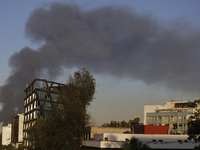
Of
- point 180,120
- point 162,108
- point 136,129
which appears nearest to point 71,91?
point 136,129

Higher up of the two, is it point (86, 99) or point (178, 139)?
point (86, 99)

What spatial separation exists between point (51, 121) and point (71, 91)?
8201 mm

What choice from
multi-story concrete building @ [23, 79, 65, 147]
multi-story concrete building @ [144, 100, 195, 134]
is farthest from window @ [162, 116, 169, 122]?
multi-story concrete building @ [23, 79, 65, 147]

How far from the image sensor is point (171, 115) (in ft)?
515

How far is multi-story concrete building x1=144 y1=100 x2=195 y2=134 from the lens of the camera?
5999 inches

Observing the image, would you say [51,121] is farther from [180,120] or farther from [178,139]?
[180,120]

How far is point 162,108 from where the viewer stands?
560ft

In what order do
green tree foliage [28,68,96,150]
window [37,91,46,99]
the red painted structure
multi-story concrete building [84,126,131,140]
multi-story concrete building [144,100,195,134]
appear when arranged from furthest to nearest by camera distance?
window [37,91,46,99], multi-story concrete building [144,100,195,134], multi-story concrete building [84,126,131,140], the red painted structure, green tree foliage [28,68,96,150]

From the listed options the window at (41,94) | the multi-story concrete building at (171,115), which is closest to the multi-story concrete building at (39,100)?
the window at (41,94)

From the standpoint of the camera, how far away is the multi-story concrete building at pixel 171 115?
152 meters

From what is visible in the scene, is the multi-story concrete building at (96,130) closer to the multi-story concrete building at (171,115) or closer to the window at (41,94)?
the multi-story concrete building at (171,115)

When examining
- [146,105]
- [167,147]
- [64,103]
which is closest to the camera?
[167,147]

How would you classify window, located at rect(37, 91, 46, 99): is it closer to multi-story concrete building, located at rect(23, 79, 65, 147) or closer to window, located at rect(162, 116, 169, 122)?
multi-story concrete building, located at rect(23, 79, 65, 147)

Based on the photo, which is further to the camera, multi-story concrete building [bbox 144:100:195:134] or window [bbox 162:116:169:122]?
window [bbox 162:116:169:122]
